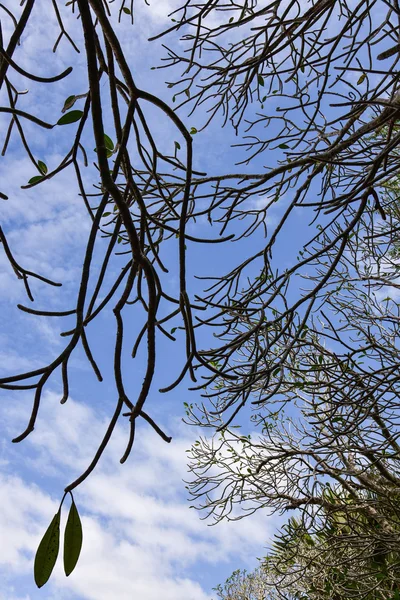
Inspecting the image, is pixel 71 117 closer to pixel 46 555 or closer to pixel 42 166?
pixel 42 166

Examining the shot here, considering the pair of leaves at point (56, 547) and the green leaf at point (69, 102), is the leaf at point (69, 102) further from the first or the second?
the pair of leaves at point (56, 547)

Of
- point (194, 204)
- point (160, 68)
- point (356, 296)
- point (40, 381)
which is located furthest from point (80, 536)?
point (356, 296)

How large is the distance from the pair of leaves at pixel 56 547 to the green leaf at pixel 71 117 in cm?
51

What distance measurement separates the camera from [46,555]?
60 cm

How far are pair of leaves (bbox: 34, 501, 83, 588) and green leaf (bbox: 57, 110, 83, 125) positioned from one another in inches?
20.3

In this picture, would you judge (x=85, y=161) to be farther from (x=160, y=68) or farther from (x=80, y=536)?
(x=160, y=68)

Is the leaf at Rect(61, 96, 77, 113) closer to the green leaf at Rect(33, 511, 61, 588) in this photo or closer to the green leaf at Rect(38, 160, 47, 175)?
the green leaf at Rect(38, 160, 47, 175)

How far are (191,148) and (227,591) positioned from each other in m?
8.45

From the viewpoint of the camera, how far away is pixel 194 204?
7.02 feet

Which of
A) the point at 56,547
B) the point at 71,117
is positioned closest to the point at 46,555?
the point at 56,547

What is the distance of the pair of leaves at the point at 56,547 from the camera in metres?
0.60

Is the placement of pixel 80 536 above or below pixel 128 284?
below

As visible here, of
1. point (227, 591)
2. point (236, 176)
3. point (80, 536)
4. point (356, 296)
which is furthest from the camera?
point (227, 591)

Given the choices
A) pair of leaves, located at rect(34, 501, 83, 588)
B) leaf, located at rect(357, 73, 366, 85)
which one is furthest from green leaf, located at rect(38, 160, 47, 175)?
leaf, located at rect(357, 73, 366, 85)
